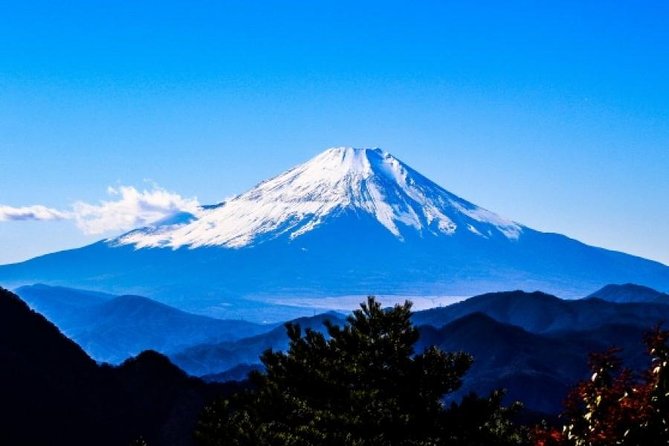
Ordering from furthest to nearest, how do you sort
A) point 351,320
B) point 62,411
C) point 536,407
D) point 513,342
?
point 513,342 < point 536,407 < point 62,411 < point 351,320

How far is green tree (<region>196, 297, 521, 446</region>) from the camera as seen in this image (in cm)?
2134

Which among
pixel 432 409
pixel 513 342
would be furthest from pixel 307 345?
pixel 513 342

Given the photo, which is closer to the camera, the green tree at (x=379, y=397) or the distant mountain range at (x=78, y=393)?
the green tree at (x=379, y=397)

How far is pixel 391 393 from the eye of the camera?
877 inches

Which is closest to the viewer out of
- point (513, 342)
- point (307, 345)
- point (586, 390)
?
point (586, 390)

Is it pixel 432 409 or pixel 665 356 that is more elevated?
pixel 665 356

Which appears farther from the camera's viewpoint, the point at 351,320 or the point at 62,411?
the point at 62,411

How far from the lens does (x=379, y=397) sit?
21.9 metres

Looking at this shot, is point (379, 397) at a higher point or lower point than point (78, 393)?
higher

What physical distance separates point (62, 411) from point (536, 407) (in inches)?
3218

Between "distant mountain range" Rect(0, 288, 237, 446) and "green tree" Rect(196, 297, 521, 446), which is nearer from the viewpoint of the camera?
"green tree" Rect(196, 297, 521, 446)

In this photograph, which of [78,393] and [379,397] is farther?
[78,393]

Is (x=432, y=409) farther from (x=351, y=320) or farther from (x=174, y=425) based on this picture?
(x=174, y=425)

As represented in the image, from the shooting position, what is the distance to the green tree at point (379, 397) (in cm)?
2134
